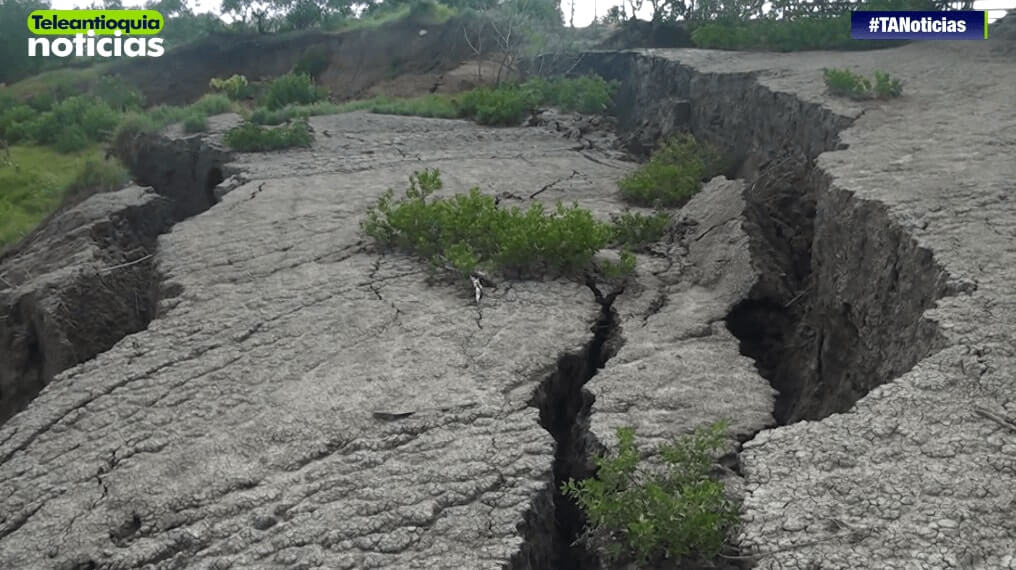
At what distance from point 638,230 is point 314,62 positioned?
803 inches

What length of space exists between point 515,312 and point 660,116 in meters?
5.95

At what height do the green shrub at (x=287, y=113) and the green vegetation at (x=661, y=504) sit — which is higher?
the green shrub at (x=287, y=113)

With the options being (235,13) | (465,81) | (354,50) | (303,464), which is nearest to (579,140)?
(303,464)

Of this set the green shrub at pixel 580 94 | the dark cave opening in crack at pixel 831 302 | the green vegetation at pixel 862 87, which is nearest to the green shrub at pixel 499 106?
the green shrub at pixel 580 94

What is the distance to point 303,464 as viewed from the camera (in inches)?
165

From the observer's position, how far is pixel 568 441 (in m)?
4.43

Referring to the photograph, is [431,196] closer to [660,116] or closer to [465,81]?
[660,116]

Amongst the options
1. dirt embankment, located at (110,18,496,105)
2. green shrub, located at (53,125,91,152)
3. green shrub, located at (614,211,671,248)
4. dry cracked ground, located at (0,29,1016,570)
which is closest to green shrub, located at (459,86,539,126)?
dry cracked ground, located at (0,29,1016,570)

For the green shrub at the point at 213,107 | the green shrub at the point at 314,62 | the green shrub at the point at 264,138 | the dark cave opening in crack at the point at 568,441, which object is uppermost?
the green shrub at the point at 314,62

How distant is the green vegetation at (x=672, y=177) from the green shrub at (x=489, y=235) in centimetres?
165

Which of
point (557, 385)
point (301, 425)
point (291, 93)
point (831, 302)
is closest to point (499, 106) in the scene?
point (291, 93)

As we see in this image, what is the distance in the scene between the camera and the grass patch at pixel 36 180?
11195mm

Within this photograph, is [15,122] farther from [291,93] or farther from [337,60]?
[337,60]

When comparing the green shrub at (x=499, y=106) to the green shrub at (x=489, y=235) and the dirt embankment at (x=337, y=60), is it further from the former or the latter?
the dirt embankment at (x=337, y=60)
